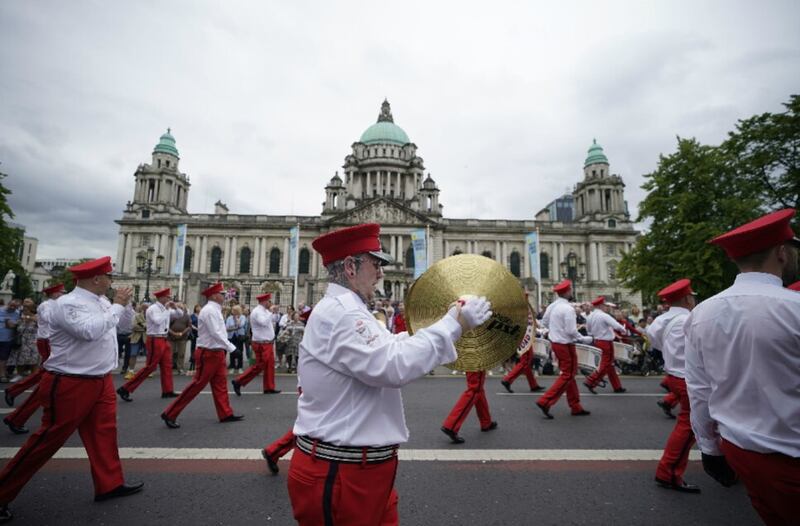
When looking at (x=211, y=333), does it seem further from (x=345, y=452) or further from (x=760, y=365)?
(x=760, y=365)

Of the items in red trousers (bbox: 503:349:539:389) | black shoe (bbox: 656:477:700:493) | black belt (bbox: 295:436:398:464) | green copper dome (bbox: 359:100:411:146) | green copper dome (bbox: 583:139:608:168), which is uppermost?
green copper dome (bbox: 359:100:411:146)

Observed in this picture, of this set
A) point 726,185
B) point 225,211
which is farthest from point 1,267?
point 726,185

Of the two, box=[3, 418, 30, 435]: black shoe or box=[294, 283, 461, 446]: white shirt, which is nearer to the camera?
box=[294, 283, 461, 446]: white shirt

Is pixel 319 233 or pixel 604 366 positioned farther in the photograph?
pixel 319 233

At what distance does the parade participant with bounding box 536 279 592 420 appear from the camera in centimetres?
627

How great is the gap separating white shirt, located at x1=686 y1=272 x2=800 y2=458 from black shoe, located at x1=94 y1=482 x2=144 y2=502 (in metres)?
4.47

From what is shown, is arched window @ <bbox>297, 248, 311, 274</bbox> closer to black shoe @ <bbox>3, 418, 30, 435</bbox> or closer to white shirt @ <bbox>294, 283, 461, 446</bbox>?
black shoe @ <bbox>3, 418, 30, 435</bbox>

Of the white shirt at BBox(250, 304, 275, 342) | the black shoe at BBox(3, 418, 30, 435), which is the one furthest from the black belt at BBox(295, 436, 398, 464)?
the white shirt at BBox(250, 304, 275, 342)

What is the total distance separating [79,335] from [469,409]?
4154 mm

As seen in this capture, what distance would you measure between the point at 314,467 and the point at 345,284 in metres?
0.86

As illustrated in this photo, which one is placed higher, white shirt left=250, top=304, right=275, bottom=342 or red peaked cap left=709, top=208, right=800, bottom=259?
red peaked cap left=709, top=208, right=800, bottom=259

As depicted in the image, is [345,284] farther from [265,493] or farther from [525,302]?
[265,493]

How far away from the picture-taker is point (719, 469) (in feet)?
8.50

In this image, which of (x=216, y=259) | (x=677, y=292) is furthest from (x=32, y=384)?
(x=216, y=259)
